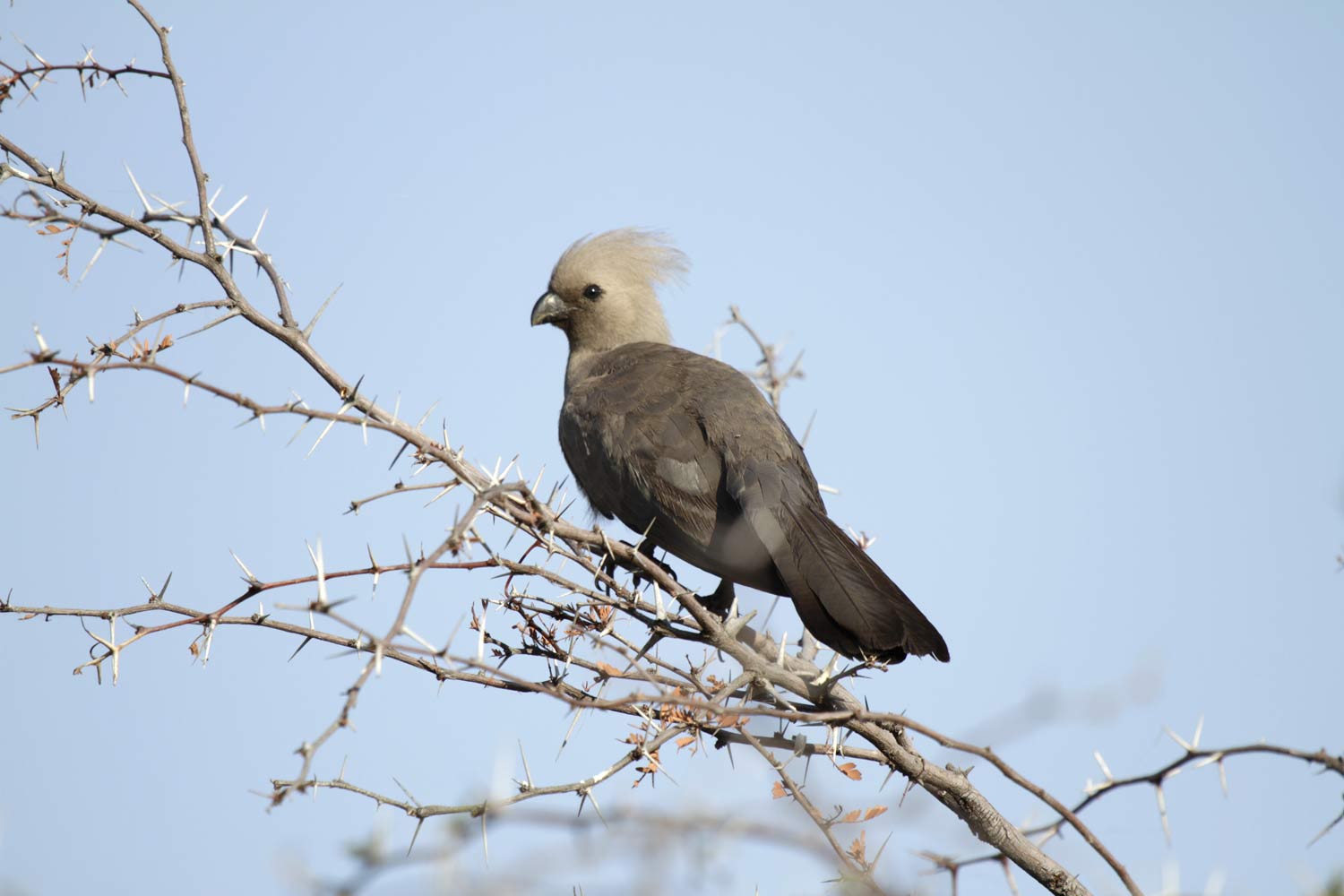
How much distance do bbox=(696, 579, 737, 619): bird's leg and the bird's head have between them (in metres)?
2.04

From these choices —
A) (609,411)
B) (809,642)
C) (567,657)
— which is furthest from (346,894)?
(609,411)

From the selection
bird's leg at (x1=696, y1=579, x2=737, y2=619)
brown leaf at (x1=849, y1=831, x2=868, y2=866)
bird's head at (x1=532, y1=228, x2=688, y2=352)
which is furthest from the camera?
bird's head at (x1=532, y1=228, x2=688, y2=352)

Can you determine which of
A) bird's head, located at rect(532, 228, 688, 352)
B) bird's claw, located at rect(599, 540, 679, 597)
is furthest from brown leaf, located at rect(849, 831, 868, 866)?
bird's head, located at rect(532, 228, 688, 352)

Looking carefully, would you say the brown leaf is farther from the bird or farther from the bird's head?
the bird's head

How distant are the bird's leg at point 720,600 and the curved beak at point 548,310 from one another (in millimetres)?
2319

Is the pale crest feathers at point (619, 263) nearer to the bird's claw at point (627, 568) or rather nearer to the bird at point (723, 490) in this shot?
the bird at point (723, 490)

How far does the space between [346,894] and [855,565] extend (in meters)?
2.47

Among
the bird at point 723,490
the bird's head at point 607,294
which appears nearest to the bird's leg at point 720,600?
the bird at point 723,490

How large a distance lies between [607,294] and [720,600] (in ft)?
7.68

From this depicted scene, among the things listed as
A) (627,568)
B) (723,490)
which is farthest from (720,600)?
(627,568)

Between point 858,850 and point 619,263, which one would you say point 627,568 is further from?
point 619,263

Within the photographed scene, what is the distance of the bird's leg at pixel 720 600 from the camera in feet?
18.4

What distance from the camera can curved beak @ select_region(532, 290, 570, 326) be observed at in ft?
23.9

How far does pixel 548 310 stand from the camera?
7.30 metres
